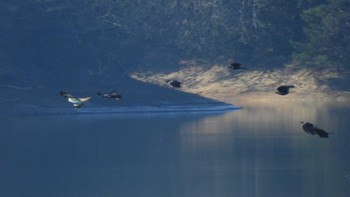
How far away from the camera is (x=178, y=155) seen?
41.2 metres

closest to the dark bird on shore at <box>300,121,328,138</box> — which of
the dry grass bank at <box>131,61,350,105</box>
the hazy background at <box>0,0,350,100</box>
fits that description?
the hazy background at <box>0,0,350,100</box>

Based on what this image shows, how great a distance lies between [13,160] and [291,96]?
25283 mm

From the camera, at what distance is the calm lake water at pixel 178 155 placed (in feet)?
110

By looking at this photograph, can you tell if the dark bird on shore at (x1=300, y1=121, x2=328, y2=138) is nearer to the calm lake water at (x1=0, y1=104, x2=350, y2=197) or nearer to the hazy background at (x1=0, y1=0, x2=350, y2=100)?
the calm lake water at (x1=0, y1=104, x2=350, y2=197)

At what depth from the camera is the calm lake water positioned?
33.7 metres

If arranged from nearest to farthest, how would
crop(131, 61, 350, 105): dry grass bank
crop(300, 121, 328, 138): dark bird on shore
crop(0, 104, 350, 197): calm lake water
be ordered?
crop(300, 121, 328, 138): dark bird on shore → crop(0, 104, 350, 197): calm lake water → crop(131, 61, 350, 105): dry grass bank

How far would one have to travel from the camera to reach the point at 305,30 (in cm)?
6731

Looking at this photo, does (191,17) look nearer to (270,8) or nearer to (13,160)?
(270,8)

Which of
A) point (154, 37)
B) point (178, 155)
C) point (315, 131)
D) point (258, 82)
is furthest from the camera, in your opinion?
point (154, 37)

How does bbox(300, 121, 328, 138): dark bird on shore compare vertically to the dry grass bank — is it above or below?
below

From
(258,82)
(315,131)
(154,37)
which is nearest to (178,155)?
(315,131)

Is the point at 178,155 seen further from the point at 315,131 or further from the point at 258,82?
the point at 258,82

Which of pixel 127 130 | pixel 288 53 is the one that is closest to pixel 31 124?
pixel 127 130

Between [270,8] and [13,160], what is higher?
[270,8]
